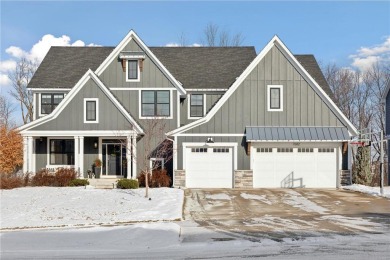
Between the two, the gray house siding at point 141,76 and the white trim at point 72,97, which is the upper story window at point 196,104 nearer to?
the gray house siding at point 141,76

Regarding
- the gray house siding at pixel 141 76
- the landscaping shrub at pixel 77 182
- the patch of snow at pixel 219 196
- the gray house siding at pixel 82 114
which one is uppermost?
the gray house siding at pixel 141 76

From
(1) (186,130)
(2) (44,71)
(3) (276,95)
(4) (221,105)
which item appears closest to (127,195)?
(1) (186,130)

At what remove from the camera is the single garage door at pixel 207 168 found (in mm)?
23297

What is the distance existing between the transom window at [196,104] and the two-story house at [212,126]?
134cm

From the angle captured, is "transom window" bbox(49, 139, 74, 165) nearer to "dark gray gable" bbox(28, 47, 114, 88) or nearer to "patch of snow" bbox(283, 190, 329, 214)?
"dark gray gable" bbox(28, 47, 114, 88)

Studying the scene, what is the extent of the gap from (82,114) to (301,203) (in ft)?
42.8

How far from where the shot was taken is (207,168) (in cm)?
2338

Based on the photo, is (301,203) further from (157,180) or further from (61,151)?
(61,151)

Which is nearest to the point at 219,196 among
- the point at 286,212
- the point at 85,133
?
the point at 286,212

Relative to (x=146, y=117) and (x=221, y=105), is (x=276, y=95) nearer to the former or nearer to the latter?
(x=221, y=105)

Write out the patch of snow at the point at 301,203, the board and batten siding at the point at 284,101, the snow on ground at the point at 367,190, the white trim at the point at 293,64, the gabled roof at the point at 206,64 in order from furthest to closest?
the gabled roof at the point at 206,64 → the board and batten siding at the point at 284,101 → the white trim at the point at 293,64 → the snow on ground at the point at 367,190 → the patch of snow at the point at 301,203

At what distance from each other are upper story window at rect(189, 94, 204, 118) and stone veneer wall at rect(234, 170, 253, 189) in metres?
5.63

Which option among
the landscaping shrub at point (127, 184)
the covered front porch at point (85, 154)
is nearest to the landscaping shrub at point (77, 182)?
the landscaping shrub at point (127, 184)

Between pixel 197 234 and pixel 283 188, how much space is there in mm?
12660
